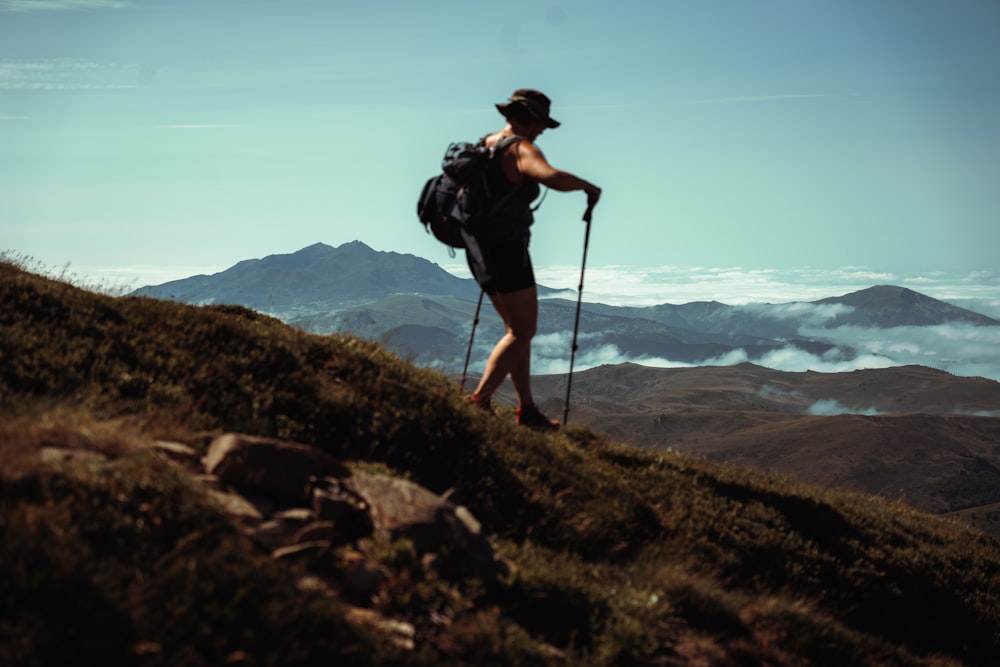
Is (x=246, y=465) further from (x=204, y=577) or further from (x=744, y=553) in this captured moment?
(x=744, y=553)

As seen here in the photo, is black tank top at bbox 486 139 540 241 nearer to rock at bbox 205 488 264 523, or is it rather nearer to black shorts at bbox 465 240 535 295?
black shorts at bbox 465 240 535 295

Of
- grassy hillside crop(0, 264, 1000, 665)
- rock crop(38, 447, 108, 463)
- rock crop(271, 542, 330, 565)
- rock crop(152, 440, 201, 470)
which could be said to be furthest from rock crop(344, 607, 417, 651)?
rock crop(38, 447, 108, 463)

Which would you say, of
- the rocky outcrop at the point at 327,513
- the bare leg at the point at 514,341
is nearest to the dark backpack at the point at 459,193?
the bare leg at the point at 514,341

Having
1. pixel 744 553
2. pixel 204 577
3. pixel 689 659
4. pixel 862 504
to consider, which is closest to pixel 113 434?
pixel 204 577

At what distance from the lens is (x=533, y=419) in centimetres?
1023

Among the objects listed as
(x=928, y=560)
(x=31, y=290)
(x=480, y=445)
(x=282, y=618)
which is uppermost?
(x=31, y=290)

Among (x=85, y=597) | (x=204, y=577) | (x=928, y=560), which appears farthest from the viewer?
(x=928, y=560)

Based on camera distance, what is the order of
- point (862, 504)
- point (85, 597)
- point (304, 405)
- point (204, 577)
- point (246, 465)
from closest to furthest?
point (85, 597)
point (204, 577)
point (246, 465)
point (304, 405)
point (862, 504)

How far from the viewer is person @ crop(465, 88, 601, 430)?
9.01m

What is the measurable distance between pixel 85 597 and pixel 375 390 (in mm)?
4478

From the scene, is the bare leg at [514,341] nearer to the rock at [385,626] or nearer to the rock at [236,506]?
the rock at [236,506]

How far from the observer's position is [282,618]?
4.52 metres

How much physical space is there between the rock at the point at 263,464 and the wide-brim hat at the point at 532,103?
4886 mm

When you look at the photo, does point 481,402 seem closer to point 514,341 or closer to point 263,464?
point 514,341
